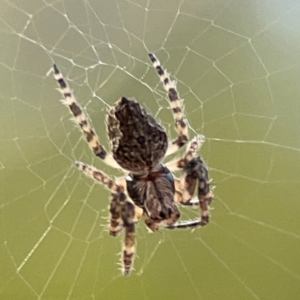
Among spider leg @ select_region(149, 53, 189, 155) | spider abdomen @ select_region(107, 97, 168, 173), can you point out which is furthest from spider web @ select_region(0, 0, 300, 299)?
spider abdomen @ select_region(107, 97, 168, 173)

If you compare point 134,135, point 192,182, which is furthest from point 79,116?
point 192,182

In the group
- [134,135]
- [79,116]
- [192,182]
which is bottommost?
[192,182]

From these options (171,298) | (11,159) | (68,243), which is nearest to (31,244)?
(68,243)

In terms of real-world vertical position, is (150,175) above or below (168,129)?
below

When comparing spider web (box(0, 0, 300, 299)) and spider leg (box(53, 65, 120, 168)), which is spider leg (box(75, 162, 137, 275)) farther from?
spider web (box(0, 0, 300, 299))

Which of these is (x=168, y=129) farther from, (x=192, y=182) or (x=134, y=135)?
(x=134, y=135)

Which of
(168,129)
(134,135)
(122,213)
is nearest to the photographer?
(134,135)

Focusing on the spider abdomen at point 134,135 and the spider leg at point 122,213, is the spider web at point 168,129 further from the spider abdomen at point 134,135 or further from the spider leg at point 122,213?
the spider abdomen at point 134,135
